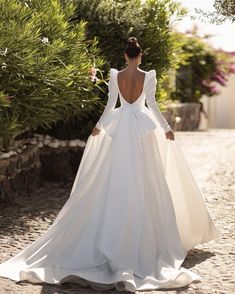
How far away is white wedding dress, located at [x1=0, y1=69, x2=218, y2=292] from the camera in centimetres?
493

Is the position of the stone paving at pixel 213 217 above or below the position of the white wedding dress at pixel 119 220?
below

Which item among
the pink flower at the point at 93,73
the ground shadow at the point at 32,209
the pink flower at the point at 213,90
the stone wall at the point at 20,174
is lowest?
the ground shadow at the point at 32,209

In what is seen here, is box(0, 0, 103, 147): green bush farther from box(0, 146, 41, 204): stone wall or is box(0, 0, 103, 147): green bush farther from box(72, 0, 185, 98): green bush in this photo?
box(72, 0, 185, 98): green bush

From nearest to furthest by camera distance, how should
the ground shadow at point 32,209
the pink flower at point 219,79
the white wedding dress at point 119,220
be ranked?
the white wedding dress at point 119,220 → the ground shadow at point 32,209 → the pink flower at point 219,79

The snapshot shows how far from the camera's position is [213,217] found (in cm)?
732

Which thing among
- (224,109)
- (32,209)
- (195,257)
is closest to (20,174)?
(32,209)

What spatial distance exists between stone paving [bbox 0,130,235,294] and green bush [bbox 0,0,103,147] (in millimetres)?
923

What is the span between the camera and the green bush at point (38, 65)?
7.08 metres

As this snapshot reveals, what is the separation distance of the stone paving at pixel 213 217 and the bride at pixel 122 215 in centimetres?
16

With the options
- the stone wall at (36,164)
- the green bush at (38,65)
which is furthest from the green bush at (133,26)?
the stone wall at (36,164)

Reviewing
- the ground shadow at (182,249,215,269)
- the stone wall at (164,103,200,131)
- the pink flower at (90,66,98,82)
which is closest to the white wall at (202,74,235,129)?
the stone wall at (164,103,200,131)

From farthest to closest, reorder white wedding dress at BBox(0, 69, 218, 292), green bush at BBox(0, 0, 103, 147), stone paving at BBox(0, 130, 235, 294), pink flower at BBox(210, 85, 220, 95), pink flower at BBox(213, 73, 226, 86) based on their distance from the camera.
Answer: pink flower at BBox(210, 85, 220, 95) < pink flower at BBox(213, 73, 226, 86) < green bush at BBox(0, 0, 103, 147) < white wedding dress at BBox(0, 69, 218, 292) < stone paving at BBox(0, 130, 235, 294)

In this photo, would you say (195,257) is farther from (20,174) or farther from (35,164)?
(35,164)

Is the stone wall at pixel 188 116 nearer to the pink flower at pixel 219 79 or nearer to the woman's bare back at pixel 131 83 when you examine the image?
the pink flower at pixel 219 79
